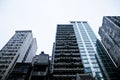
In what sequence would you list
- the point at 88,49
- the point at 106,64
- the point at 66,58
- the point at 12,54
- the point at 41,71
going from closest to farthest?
the point at 41,71 → the point at 106,64 → the point at 66,58 → the point at 88,49 → the point at 12,54

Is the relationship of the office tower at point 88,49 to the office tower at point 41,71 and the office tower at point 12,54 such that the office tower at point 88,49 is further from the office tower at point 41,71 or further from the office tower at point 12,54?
the office tower at point 12,54

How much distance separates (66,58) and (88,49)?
16618mm

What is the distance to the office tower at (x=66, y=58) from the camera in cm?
4628

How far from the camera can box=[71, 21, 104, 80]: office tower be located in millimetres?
50447

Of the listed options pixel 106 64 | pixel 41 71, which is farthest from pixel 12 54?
pixel 106 64

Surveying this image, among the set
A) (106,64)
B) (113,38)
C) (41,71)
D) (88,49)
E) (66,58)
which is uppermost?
(113,38)

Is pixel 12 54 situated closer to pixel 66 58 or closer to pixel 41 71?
pixel 66 58

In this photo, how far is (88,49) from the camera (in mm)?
66812

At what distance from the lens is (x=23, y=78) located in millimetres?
27812

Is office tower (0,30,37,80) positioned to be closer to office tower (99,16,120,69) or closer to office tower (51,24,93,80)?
office tower (51,24,93,80)

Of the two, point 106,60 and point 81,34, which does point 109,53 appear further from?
point 81,34

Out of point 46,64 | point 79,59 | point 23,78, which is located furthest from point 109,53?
point 23,78

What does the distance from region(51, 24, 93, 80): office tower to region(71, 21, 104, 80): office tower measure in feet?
13.2

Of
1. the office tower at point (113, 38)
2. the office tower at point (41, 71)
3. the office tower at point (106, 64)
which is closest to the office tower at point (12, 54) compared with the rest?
the office tower at point (41, 71)
